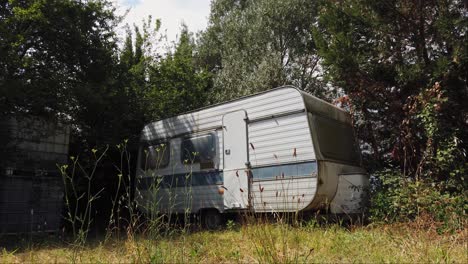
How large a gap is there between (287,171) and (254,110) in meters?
1.39

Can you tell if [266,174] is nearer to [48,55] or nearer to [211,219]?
[211,219]

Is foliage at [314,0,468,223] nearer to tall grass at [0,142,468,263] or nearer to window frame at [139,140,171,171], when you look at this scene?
tall grass at [0,142,468,263]

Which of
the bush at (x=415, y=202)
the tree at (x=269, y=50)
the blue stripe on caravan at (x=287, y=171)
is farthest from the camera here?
the tree at (x=269, y=50)

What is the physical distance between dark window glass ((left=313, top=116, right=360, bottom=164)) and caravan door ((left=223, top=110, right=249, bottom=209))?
139 centimetres

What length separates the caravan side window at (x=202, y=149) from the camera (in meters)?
7.78

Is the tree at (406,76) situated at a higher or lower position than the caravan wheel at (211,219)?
higher

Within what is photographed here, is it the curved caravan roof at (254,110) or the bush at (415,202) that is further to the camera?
the curved caravan roof at (254,110)

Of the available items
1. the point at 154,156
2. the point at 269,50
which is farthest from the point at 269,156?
the point at 269,50

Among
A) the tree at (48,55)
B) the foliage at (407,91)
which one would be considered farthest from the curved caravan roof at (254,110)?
the tree at (48,55)

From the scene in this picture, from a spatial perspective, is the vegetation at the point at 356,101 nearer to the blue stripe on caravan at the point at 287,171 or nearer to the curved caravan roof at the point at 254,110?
the curved caravan roof at the point at 254,110

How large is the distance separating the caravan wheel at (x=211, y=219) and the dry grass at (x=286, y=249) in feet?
9.32

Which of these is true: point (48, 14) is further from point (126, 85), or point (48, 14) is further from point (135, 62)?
point (135, 62)

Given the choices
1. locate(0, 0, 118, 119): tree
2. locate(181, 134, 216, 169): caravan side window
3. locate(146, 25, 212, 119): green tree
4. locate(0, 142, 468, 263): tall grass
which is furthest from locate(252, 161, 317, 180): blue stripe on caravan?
locate(146, 25, 212, 119): green tree

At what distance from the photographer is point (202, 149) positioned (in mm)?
7973
